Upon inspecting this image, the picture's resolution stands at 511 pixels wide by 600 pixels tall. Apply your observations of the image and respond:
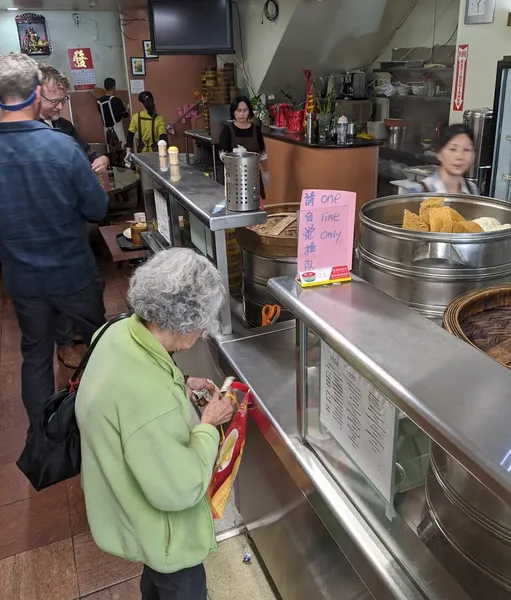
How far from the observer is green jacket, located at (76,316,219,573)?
121 centimetres

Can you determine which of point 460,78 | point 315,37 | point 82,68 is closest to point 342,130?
point 460,78

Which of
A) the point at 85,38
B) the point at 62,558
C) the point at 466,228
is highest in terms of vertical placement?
the point at 85,38

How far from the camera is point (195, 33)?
6.71 metres

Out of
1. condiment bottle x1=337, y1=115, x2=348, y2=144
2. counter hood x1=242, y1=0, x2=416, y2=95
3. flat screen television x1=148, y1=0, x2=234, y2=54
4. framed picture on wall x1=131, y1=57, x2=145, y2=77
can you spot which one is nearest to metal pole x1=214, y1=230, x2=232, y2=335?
condiment bottle x1=337, y1=115, x2=348, y2=144

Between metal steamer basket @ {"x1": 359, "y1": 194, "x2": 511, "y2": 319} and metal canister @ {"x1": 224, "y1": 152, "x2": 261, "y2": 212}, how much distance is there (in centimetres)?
50

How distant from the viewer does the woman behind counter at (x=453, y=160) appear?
2.39 meters

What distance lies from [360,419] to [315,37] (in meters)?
6.67

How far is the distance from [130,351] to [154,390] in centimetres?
11

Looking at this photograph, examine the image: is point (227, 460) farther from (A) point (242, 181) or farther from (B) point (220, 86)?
(B) point (220, 86)

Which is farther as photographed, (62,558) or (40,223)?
(40,223)

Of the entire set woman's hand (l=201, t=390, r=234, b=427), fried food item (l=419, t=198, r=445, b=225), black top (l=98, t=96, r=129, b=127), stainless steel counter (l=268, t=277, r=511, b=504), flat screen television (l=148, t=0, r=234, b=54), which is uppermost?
flat screen television (l=148, t=0, r=234, b=54)

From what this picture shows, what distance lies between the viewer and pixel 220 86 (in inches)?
330

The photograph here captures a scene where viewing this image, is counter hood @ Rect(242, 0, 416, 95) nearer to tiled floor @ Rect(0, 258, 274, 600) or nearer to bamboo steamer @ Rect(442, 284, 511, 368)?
tiled floor @ Rect(0, 258, 274, 600)

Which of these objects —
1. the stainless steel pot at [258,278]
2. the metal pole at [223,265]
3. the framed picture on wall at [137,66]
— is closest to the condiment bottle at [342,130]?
the stainless steel pot at [258,278]
